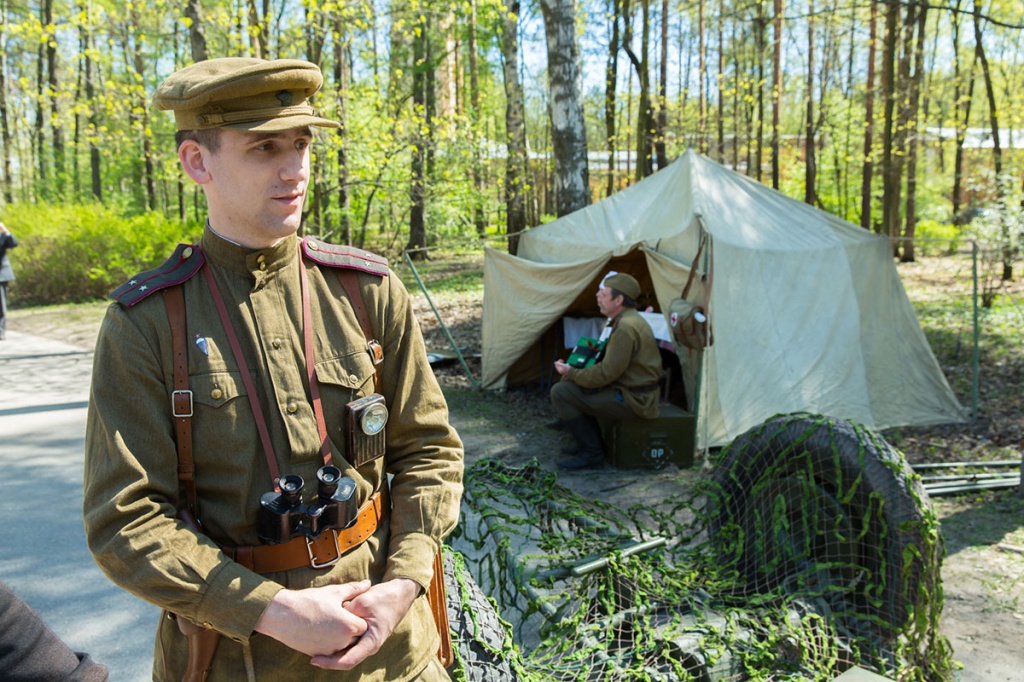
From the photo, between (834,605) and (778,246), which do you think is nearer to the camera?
(834,605)

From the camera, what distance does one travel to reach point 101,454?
1.46 m

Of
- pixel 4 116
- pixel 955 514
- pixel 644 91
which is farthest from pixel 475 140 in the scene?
pixel 4 116

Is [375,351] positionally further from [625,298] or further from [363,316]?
[625,298]

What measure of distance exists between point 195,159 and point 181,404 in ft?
1.65

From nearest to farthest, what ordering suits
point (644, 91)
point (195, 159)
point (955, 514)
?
1. point (195, 159)
2. point (955, 514)
3. point (644, 91)

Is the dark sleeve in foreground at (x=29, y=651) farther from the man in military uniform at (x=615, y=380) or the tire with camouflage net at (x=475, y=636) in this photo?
the man in military uniform at (x=615, y=380)

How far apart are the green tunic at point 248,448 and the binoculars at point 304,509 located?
0.18 ft

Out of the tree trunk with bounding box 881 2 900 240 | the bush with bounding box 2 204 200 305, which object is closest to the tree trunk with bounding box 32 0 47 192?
the bush with bounding box 2 204 200 305

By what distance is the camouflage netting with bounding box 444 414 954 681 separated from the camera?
270 centimetres

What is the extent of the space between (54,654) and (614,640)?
1.87 m

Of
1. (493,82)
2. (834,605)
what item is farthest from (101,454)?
(493,82)

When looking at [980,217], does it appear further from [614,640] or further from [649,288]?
[614,640]

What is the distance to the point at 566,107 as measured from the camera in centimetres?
1017

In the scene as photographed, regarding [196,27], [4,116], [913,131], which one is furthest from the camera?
[4,116]
